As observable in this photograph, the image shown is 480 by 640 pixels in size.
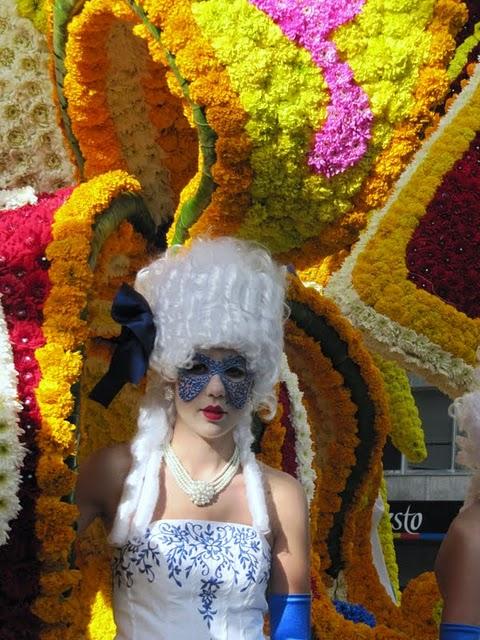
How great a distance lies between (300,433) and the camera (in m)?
3.68

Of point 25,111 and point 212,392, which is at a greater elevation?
point 25,111

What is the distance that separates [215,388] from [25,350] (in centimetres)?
39

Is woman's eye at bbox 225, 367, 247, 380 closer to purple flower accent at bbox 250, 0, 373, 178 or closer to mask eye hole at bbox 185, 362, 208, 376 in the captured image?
mask eye hole at bbox 185, 362, 208, 376

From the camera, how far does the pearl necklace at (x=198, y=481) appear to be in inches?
101

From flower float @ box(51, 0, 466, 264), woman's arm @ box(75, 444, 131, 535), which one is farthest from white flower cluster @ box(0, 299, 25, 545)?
flower float @ box(51, 0, 466, 264)

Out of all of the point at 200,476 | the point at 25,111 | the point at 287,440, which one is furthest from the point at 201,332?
the point at 25,111

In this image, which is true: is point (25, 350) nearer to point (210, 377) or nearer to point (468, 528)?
point (210, 377)

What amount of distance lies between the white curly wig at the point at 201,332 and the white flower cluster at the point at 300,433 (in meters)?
0.89

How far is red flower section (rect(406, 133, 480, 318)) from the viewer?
10.6 feet

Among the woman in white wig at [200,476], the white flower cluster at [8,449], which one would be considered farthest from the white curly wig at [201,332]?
the white flower cluster at [8,449]

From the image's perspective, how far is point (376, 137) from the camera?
3148 mm

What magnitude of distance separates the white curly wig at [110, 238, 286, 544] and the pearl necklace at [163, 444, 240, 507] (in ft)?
0.09

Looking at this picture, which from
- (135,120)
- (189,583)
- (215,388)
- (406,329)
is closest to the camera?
(189,583)

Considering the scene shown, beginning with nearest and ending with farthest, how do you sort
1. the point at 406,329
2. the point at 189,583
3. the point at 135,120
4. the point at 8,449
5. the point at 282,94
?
the point at 8,449, the point at 189,583, the point at 282,94, the point at 406,329, the point at 135,120
